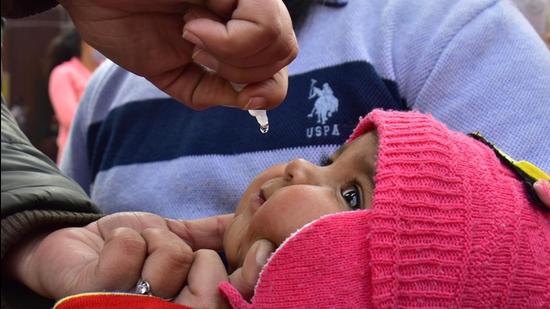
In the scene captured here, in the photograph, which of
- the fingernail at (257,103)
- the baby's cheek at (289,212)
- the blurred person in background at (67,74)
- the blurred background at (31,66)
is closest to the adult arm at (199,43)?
the fingernail at (257,103)

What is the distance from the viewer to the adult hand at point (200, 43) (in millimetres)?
682

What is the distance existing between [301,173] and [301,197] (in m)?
0.06

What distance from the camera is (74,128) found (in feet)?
5.02

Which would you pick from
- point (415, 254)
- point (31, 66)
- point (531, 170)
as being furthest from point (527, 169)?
point (31, 66)

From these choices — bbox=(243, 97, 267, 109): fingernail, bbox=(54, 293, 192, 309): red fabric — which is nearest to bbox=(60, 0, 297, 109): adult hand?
bbox=(243, 97, 267, 109): fingernail

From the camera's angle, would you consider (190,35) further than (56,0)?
No

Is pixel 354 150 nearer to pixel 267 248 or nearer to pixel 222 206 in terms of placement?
pixel 267 248

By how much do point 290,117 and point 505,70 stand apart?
36 centimetres

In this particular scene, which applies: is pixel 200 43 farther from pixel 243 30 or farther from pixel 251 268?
pixel 251 268

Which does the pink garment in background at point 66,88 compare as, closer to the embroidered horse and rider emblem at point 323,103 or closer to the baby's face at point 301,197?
the embroidered horse and rider emblem at point 323,103

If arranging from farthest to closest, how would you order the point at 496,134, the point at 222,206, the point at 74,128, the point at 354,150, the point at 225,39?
the point at 74,128, the point at 222,206, the point at 496,134, the point at 354,150, the point at 225,39

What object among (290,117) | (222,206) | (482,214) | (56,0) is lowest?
(222,206)

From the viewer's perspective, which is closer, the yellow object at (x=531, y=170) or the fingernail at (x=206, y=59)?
the fingernail at (x=206, y=59)

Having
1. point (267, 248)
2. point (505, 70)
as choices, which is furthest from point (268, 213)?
point (505, 70)
